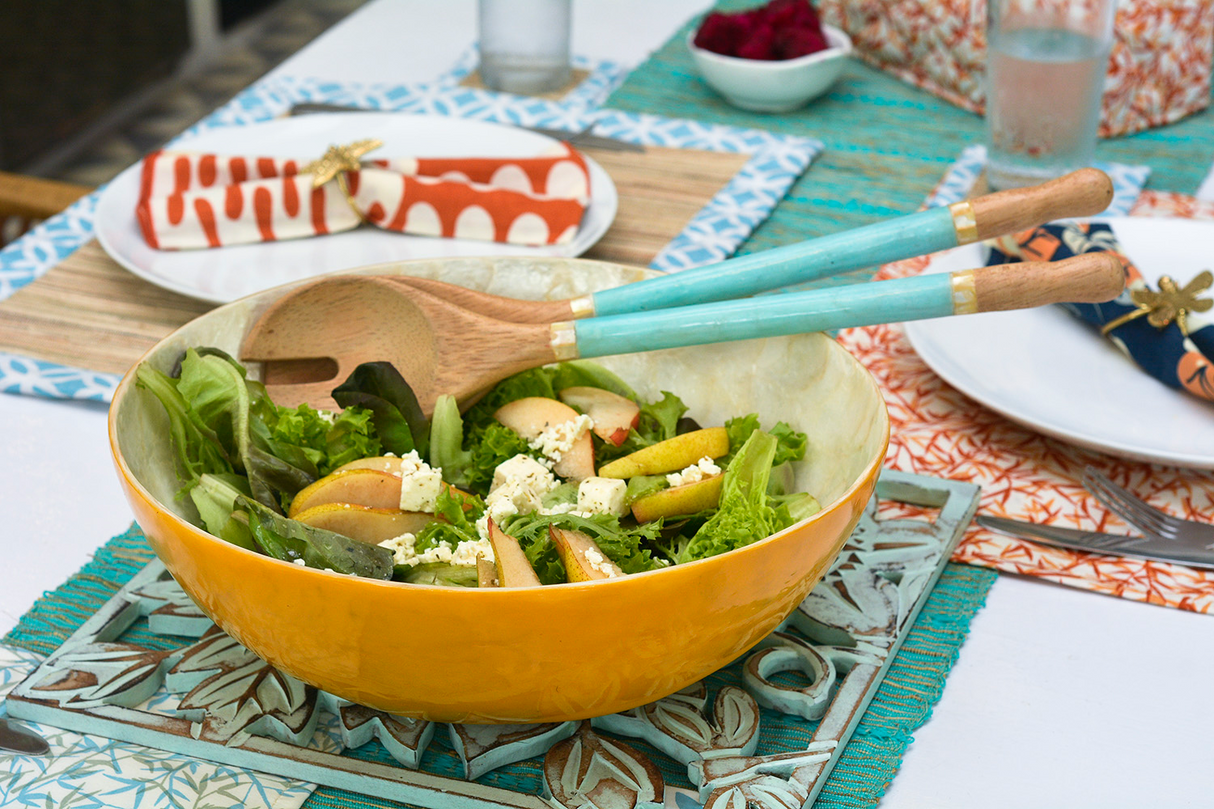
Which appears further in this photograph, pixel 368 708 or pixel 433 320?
pixel 433 320

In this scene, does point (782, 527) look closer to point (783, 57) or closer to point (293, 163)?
point (293, 163)

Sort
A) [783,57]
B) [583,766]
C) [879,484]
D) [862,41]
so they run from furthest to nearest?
1. [862,41]
2. [783,57]
3. [879,484]
4. [583,766]

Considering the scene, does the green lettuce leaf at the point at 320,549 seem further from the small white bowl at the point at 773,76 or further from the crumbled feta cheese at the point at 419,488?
the small white bowl at the point at 773,76

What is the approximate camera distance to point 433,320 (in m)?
0.79

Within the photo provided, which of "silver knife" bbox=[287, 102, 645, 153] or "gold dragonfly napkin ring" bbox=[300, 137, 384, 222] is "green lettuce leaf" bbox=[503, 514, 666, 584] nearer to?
"gold dragonfly napkin ring" bbox=[300, 137, 384, 222]

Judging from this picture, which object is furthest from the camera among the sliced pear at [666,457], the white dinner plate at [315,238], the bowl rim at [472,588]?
the white dinner plate at [315,238]

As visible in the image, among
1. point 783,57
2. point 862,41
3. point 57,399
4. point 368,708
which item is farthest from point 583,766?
point 862,41

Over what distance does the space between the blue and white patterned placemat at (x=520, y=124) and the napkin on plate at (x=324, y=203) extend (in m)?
0.12

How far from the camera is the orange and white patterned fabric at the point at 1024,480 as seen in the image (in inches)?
32.2

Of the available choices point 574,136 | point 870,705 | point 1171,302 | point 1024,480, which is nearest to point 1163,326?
point 1171,302

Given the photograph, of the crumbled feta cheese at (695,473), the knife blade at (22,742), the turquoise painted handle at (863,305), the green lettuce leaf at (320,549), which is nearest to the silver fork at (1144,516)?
the turquoise painted handle at (863,305)

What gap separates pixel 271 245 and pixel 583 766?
0.75 metres

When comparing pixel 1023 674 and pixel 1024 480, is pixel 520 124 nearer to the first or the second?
pixel 1024 480

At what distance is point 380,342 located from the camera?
82 centimetres
